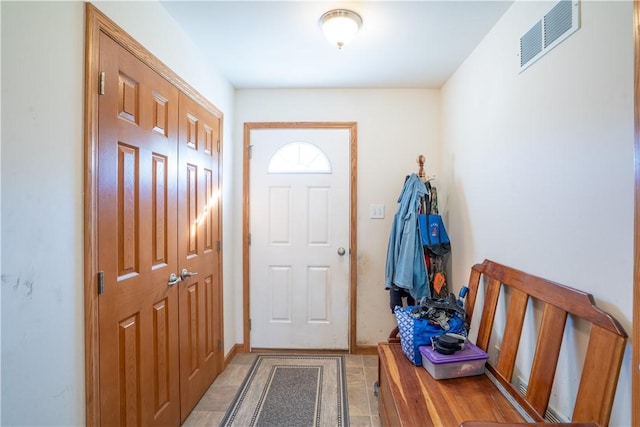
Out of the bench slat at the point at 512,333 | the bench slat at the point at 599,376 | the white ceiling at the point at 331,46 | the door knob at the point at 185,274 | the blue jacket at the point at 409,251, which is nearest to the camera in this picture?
the bench slat at the point at 599,376

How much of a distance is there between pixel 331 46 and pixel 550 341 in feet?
6.37

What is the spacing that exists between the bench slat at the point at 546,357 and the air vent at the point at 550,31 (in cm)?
108

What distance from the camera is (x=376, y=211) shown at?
2594 mm

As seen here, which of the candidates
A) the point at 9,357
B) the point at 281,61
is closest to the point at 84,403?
the point at 9,357

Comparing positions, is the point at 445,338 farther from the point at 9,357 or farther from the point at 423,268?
the point at 9,357

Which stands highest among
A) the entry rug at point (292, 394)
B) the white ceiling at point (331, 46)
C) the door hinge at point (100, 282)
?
the white ceiling at point (331, 46)

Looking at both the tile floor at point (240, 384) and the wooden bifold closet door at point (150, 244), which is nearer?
the wooden bifold closet door at point (150, 244)

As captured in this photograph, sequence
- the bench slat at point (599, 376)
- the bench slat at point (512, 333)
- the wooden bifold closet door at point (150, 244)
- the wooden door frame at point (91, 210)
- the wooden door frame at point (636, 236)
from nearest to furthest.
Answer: the wooden door frame at point (636, 236), the bench slat at point (599, 376), the wooden door frame at point (91, 210), the wooden bifold closet door at point (150, 244), the bench slat at point (512, 333)

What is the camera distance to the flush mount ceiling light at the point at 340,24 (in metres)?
1.55

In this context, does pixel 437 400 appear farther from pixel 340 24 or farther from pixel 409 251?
pixel 340 24

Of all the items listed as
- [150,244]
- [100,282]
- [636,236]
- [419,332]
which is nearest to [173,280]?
[150,244]

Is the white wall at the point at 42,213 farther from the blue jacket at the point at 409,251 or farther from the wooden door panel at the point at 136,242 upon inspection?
the blue jacket at the point at 409,251

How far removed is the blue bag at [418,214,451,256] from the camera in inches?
83.4

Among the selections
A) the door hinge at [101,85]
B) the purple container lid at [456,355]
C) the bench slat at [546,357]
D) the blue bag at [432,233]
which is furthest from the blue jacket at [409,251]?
the door hinge at [101,85]
